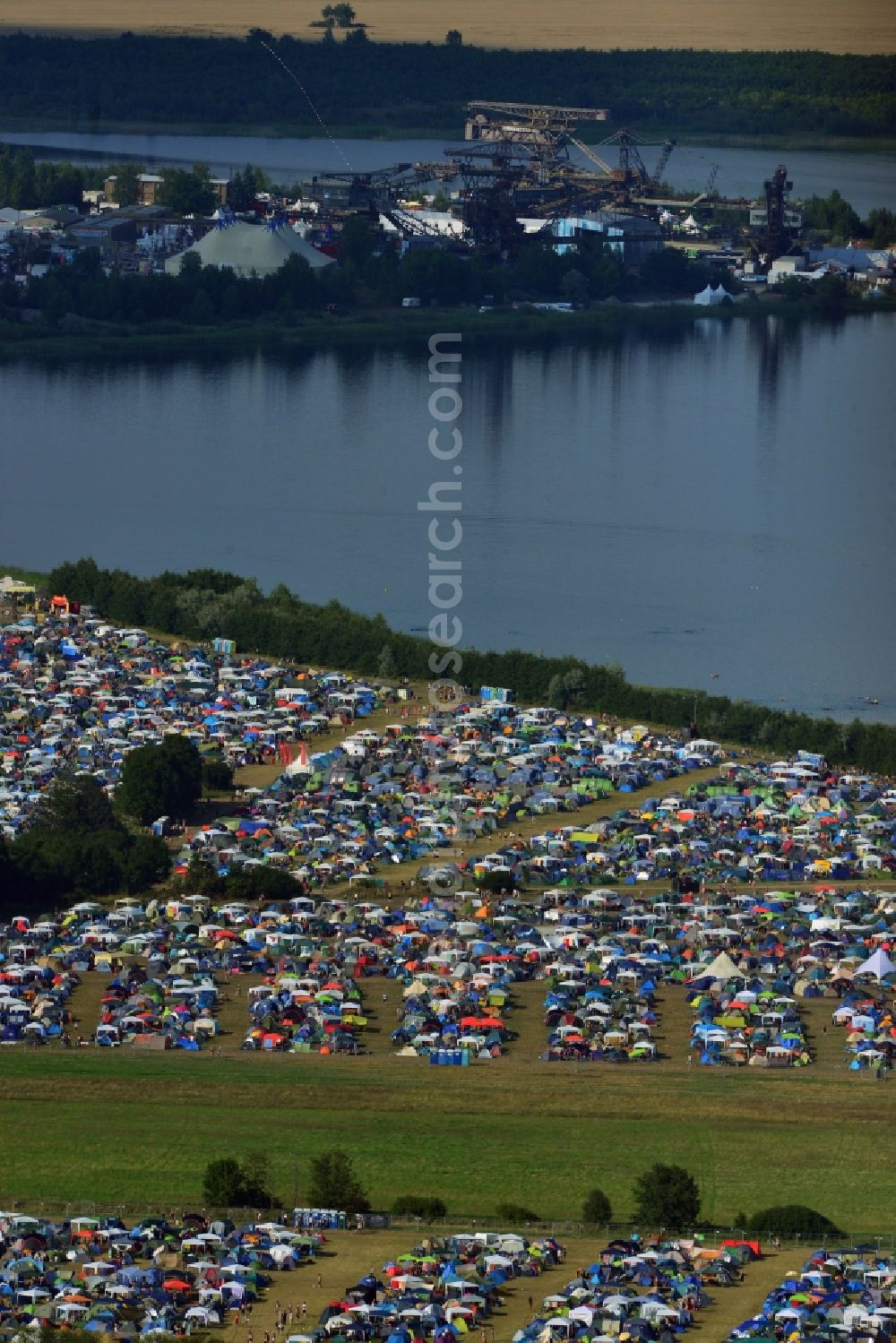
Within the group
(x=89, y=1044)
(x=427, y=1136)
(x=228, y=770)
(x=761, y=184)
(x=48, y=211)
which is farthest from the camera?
(x=761, y=184)

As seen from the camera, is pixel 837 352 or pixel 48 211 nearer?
pixel 837 352

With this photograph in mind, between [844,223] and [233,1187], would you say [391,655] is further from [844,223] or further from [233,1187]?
[844,223]

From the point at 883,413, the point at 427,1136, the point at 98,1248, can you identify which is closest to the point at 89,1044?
the point at 427,1136

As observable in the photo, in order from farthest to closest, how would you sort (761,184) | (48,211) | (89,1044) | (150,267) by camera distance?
1. (761,184)
2. (48,211)
3. (150,267)
4. (89,1044)

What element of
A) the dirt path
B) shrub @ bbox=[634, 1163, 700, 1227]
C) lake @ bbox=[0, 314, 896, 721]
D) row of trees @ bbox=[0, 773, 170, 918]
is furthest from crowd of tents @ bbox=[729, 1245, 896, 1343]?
lake @ bbox=[0, 314, 896, 721]


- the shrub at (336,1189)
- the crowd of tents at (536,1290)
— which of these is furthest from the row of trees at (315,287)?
the crowd of tents at (536,1290)

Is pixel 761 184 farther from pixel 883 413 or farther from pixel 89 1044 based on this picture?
pixel 89 1044

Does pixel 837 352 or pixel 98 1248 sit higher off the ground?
pixel 837 352
